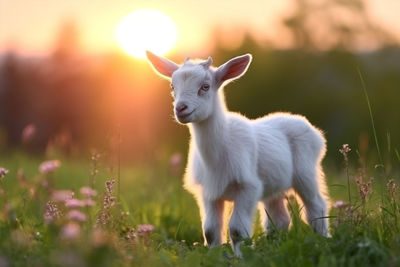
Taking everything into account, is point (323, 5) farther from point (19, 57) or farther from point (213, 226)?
point (213, 226)

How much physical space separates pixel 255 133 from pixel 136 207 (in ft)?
6.19

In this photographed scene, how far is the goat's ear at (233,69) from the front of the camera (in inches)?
245

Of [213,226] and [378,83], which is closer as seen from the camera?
[213,226]

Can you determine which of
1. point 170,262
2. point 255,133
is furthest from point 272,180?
point 170,262

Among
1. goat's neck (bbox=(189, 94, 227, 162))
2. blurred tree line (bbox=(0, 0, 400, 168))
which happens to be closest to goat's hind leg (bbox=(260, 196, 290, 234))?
goat's neck (bbox=(189, 94, 227, 162))

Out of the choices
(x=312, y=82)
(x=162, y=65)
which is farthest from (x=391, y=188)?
(x=312, y=82)

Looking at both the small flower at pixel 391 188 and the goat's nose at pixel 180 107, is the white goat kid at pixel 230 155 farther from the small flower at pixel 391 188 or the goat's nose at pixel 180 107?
the small flower at pixel 391 188

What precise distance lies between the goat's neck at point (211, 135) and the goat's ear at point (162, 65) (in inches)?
23.4

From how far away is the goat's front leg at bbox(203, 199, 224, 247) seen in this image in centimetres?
605

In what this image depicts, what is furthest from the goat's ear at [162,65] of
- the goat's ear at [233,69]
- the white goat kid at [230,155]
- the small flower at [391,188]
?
the small flower at [391,188]

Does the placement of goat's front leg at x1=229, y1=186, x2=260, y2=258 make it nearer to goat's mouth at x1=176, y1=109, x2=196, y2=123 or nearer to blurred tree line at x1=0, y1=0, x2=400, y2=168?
goat's mouth at x1=176, y1=109, x2=196, y2=123

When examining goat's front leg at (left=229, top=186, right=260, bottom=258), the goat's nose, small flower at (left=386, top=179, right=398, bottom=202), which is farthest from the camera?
goat's front leg at (left=229, top=186, right=260, bottom=258)

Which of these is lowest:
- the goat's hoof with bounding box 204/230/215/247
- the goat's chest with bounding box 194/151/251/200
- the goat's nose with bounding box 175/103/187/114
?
the goat's hoof with bounding box 204/230/215/247

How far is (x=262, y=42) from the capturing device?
2019 inches
